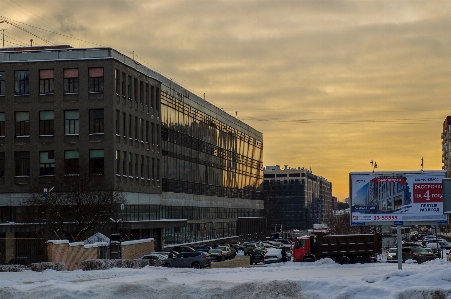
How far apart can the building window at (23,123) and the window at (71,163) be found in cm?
515

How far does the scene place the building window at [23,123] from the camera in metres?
80.1

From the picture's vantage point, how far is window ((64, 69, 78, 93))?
261 feet

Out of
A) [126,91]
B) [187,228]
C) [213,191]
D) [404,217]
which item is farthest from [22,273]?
[213,191]

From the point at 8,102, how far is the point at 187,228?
34.7 m

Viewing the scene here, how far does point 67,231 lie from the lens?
228ft

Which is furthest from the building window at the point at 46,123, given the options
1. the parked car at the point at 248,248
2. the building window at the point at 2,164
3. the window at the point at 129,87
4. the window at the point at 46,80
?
the parked car at the point at 248,248

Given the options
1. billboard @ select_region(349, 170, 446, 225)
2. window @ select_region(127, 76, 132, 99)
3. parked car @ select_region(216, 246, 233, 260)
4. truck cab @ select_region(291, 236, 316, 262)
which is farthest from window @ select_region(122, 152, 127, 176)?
billboard @ select_region(349, 170, 446, 225)

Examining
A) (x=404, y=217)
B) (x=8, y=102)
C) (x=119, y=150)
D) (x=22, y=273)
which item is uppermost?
(x=8, y=102)

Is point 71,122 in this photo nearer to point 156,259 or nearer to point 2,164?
point 2,164

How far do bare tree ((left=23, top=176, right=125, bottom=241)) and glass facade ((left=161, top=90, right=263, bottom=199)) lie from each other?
85.2ft

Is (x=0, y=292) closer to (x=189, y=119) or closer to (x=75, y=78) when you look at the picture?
(x=75, y=78)

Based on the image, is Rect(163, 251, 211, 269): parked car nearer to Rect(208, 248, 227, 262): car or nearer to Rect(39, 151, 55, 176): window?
Rect(208, 248, 227, 262): car

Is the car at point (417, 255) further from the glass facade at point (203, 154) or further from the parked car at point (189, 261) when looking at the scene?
the glass facade at point (203, 154)

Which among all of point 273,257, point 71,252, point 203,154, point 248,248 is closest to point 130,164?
point 248,248
